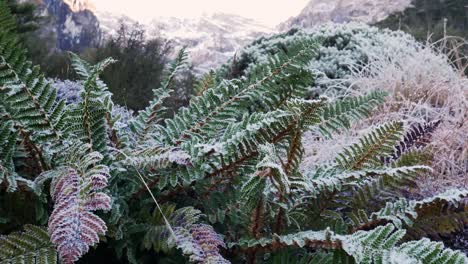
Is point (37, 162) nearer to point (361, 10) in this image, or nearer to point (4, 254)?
point (4, 254)

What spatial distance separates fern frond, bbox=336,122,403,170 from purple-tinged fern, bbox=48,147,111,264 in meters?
0.56

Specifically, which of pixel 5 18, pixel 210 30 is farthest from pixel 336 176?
pixel 210 30

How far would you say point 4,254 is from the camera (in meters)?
0.69

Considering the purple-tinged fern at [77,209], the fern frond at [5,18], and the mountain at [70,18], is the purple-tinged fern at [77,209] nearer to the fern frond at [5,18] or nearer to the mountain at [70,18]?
the fern frond at [5,18]

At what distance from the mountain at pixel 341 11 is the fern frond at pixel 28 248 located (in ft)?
67.9

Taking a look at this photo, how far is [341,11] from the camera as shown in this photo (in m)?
28.7

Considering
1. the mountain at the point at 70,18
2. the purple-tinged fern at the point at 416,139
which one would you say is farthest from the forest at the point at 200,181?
the mountain at the point at 70,18

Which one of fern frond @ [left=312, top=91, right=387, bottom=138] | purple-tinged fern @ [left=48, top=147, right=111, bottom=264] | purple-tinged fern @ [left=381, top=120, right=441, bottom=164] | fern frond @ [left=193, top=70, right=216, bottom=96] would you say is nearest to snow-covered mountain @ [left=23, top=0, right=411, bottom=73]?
purple-tinged fern @ [left=381, top=120, right=441, bottom=164]

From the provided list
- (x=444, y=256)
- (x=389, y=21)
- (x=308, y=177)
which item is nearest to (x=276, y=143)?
(x=308, y=177)

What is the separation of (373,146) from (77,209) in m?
0.67

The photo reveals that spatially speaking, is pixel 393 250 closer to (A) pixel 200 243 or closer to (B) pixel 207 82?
(A) pixel 200 243

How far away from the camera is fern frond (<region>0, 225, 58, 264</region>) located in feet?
2.26

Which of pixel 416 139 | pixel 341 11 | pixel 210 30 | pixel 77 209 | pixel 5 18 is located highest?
pixel 5 18

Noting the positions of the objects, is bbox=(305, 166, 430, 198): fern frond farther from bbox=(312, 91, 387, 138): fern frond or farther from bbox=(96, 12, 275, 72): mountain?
bbox=(96, 12, 275, 72): mountain
